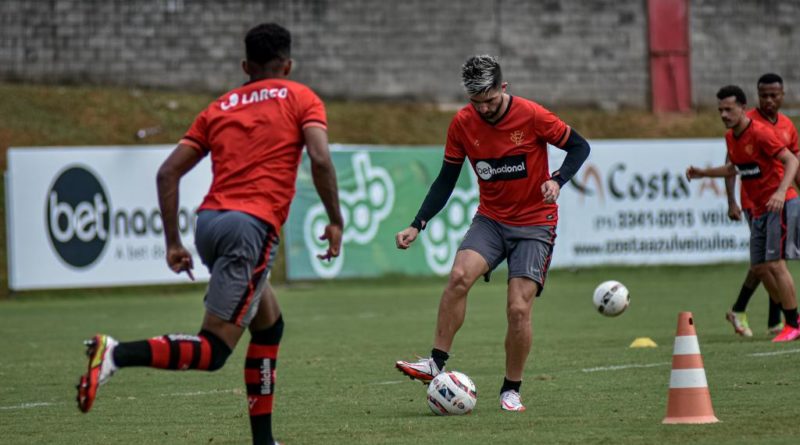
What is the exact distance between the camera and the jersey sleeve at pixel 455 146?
8.97 metres

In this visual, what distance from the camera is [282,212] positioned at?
673 centimetres

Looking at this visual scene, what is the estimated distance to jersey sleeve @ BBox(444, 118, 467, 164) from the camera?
353 inches

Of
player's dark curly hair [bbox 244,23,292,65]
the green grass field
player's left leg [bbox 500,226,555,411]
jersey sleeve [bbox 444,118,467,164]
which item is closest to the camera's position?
→ player's dark curly hair [bbox 244,23,292,65]

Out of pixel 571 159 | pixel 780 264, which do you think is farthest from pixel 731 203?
pixel 571 159

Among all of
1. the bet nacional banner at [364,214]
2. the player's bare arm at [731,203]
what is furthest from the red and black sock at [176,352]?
the bet nacional banner at [364,214]

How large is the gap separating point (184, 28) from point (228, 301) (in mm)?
24165

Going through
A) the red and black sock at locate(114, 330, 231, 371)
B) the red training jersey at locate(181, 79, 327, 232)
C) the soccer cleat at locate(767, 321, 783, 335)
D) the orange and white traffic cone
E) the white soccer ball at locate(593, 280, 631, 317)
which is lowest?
the soccer cleat at locate(767, 321, 783, 335)

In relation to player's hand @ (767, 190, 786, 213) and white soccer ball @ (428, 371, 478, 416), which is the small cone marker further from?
white soccer ball @ (428, 371, 478, 416)

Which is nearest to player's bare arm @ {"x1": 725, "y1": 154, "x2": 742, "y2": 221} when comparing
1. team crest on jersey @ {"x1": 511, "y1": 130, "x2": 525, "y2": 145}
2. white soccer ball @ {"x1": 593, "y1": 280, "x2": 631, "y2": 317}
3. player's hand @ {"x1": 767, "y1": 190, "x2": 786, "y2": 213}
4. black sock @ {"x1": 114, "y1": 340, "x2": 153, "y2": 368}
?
player's hand @ {"x1": 767, "y1": 190, "x2": 786, "y2": 213}

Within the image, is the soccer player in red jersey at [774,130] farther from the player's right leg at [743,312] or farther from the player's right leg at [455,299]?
the player's right leg at [455,299]

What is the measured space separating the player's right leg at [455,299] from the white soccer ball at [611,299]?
3719 mm

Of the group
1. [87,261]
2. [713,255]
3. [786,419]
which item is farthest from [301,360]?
[713,255]

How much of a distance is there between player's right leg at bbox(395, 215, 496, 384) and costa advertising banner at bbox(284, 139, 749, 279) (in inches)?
536

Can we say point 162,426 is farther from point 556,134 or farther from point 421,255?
point 421,255
